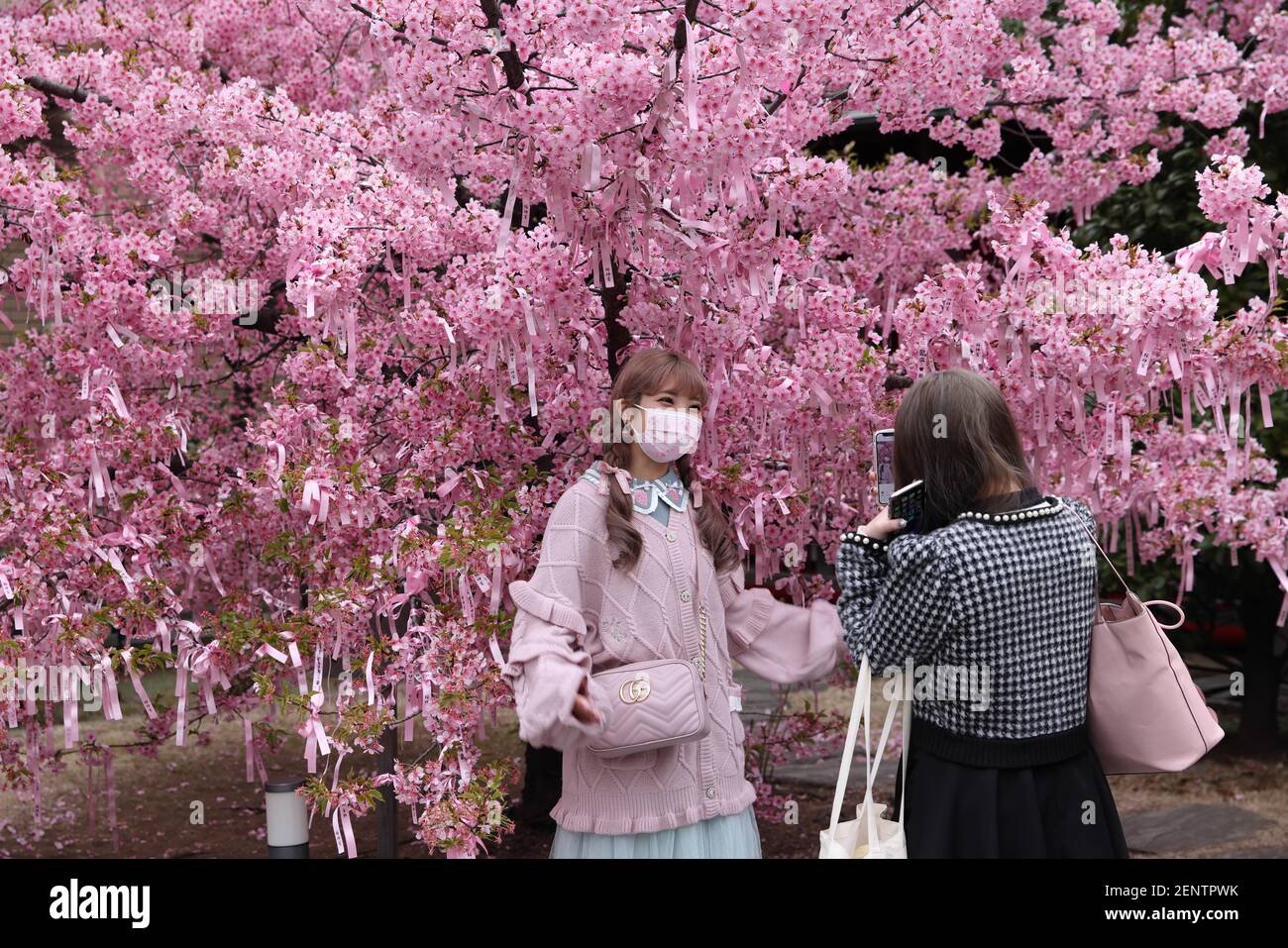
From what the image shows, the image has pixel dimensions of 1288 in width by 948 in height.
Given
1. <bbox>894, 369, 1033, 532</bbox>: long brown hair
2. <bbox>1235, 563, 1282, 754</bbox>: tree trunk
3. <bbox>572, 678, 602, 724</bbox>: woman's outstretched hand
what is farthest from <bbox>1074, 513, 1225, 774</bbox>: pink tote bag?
<bbox>1235, 563, 1282, 754</bbox>: tree trunk

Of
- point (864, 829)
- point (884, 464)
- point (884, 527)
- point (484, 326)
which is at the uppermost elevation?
point (484, 326)

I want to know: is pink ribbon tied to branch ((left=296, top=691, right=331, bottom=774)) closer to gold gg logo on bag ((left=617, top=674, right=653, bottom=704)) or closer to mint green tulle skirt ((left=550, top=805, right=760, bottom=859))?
mint green tulle skirt ((left=550, top=805, right=760, bottom=859))

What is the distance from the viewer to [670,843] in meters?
2.62

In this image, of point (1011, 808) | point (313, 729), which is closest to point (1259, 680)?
point (1011, 808)

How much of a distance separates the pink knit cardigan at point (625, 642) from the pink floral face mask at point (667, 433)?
13 centimetres

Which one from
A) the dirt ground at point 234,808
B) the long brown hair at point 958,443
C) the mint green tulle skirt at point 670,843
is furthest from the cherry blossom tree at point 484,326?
the dirt ground at point 234,808

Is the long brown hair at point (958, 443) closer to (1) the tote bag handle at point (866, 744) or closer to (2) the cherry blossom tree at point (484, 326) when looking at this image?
(1) the tote bag handle at point (866, 744)

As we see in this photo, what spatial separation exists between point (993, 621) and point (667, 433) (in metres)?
0.84

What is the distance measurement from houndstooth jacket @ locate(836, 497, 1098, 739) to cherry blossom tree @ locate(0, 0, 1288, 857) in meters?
1.01

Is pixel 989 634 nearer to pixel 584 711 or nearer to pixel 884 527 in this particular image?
pixel 884 527

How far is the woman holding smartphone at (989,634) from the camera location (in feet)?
7.19

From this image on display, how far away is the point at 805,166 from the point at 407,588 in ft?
5.00

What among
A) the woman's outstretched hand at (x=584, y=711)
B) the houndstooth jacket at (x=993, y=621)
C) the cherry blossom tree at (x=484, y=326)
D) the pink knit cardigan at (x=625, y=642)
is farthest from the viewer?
the cherry blossom tree at (x=484, y=326)

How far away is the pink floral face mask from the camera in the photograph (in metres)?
2.67
